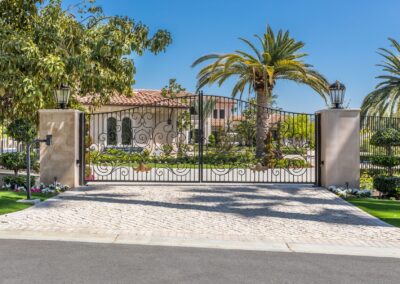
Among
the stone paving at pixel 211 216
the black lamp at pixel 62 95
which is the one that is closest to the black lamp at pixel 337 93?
the stone paving at pixel 211 216

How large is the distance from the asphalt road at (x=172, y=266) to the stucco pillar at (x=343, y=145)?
6421mm

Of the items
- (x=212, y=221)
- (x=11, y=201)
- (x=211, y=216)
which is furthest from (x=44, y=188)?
(x=212, y=221)

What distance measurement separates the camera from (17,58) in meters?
9.77

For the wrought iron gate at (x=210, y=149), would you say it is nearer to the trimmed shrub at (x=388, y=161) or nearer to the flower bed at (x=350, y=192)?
the flower bed at (x=350, y=192)

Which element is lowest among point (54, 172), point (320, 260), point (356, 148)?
point (320, 260)

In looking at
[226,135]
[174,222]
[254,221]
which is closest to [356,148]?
[226,135]

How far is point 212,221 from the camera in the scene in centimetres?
782

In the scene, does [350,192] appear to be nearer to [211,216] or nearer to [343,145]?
[343,145]

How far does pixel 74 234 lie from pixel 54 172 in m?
5.51

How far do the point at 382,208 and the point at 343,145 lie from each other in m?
2.81

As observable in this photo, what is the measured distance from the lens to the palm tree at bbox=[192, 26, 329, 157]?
2055 centimetres

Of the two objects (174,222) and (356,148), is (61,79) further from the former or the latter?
(356,148)

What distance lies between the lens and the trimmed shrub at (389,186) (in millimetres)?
11391

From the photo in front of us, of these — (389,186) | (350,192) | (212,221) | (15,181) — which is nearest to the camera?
(212,221)
